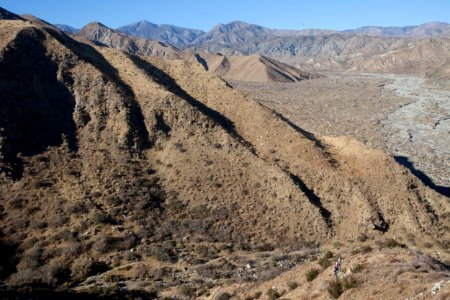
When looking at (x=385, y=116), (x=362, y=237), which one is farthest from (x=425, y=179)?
(x=385, y=116)

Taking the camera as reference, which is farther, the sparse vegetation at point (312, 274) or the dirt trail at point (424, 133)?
the dirt trail at point (424, 133)

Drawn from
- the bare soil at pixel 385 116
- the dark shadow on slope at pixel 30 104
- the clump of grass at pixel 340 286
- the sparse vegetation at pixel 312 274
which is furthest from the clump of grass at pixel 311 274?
the bare soil at pixel 385 116

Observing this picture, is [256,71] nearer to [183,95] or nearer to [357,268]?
[183,95]

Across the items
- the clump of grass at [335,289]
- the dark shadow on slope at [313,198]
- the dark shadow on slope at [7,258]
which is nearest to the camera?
the clump of grass at [335,289]

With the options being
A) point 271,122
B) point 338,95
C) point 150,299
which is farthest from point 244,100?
point 338,95

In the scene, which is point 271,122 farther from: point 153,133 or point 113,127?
point 113,127

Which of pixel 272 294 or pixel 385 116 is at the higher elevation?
pixel 385 116

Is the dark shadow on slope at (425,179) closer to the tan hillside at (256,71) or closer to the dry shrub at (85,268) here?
the dry shrub at (85,268)
